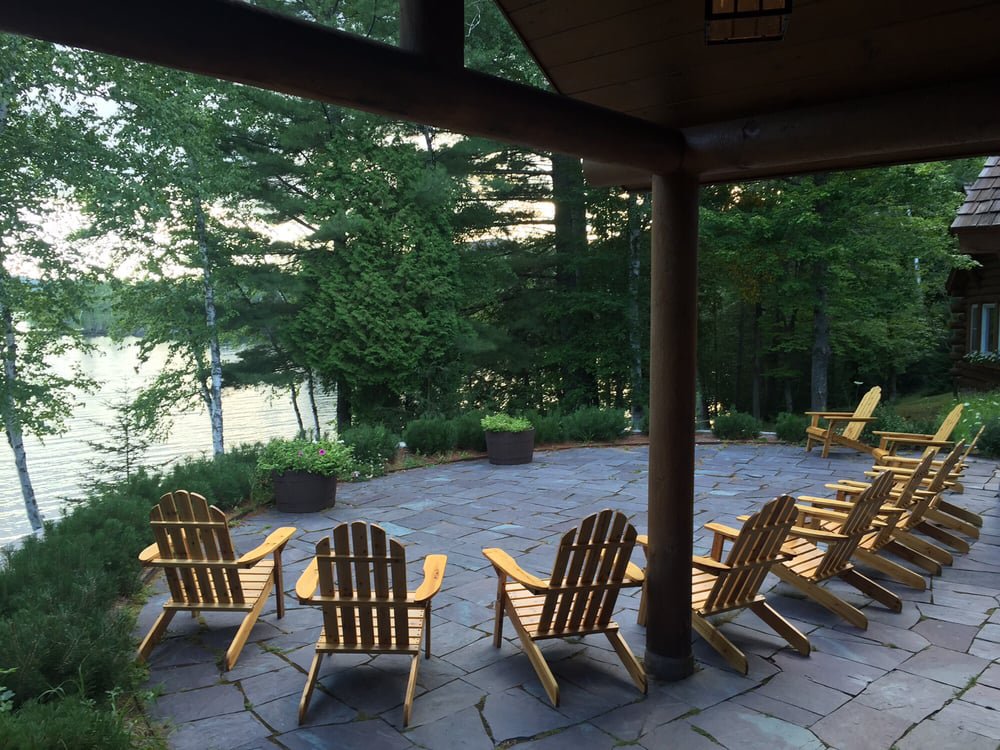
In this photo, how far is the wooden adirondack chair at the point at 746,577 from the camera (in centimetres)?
368

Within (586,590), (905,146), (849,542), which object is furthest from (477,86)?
(849,542)

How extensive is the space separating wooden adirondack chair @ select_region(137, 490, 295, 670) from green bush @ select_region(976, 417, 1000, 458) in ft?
30.0

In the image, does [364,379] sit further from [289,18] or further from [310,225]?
[289,18]

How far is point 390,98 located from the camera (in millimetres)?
2271

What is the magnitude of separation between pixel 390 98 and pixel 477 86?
0.39 meters

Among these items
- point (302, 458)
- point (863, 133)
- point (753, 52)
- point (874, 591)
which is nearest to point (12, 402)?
point (302, 458)

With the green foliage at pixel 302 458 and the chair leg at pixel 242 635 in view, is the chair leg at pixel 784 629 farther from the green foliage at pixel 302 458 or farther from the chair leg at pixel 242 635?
the green foliage at pixel 302 458

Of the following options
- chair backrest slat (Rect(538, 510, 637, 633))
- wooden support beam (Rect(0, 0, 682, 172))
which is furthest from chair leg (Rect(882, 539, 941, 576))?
wooden support beam (Rect(0, 0, 682, 172))

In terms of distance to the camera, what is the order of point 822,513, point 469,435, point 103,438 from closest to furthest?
1. point 822,513
2. point 469,435
3. point 103,438

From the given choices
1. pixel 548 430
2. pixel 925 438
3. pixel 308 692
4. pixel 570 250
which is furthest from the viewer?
pixel 570 250

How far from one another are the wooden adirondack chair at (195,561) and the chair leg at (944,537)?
5.24 meters

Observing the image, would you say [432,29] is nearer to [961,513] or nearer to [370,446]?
[961,513]

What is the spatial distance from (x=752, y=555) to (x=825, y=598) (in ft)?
2.75

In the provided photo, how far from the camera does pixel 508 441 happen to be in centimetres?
929
